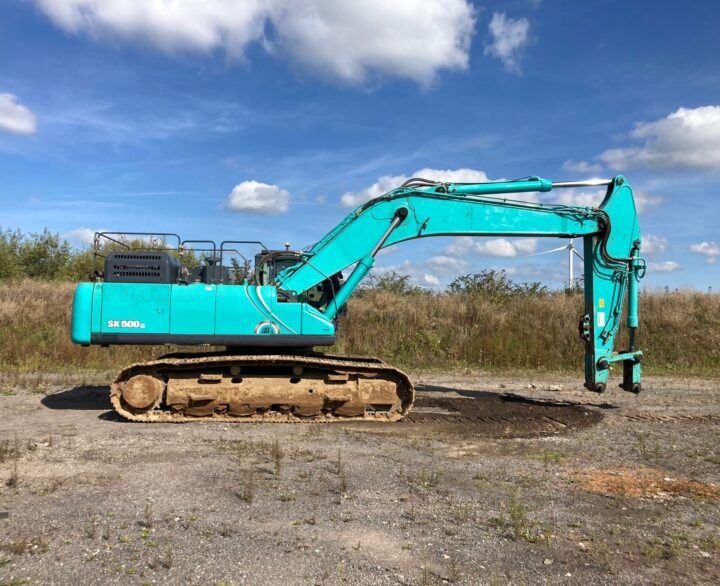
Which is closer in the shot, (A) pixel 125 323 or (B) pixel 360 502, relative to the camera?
(B) pixel 360 502

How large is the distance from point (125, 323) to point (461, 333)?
12.0 meters

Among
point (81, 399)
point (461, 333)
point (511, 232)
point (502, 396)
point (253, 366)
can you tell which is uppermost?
point (511, 232)

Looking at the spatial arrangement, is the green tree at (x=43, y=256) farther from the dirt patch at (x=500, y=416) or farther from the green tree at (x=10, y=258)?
the dirt patch at (x=500, y=416)

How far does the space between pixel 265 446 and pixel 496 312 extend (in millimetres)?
13501

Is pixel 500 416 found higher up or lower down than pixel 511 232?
lower down

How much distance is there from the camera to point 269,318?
9070 millimetres

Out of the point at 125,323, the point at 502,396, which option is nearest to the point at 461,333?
the point at 502,396

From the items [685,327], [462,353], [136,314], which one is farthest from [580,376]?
[136,314]

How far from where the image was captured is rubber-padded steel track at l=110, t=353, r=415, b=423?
882cm

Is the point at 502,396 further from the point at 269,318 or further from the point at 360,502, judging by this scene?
the point at 360,502

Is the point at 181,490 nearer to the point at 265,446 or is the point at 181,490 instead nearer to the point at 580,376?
the point at 265,446

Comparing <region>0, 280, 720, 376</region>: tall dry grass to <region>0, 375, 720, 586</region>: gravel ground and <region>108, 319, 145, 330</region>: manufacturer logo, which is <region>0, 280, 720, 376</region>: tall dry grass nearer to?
<region>108, 319, 145, 330</region>: manufacturer logo

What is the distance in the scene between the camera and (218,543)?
435 cm

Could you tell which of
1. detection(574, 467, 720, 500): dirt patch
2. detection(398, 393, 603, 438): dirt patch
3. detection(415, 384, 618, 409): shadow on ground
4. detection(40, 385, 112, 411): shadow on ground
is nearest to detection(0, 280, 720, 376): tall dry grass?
detection(40, 385, 112, 411): shadow on ground
